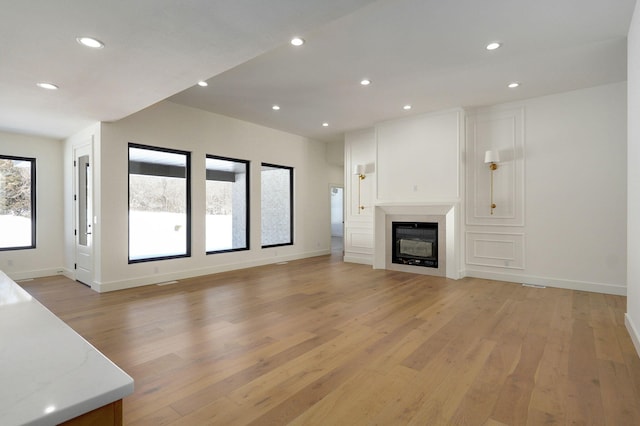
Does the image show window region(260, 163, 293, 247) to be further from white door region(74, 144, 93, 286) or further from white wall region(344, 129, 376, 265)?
white door region(74, 144, 93, 286)

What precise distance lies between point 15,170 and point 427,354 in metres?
7.26

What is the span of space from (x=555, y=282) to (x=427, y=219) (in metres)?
2.22

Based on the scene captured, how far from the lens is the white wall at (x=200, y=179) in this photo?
16.6 feet

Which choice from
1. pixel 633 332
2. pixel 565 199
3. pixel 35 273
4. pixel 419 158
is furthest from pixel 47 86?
pixel 565 199

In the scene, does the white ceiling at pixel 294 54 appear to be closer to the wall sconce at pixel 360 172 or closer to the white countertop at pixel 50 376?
the wall sconce at pixel 360 172

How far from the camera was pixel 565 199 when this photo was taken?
17.0 ft

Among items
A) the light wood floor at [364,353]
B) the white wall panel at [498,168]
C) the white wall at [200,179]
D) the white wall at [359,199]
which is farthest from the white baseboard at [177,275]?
the white wall panel at [498,168]

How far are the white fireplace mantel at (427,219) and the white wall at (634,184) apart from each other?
2.69 meters

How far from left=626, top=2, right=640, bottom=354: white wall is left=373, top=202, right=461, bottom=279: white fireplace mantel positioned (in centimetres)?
269

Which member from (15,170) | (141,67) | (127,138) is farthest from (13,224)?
(141,67)

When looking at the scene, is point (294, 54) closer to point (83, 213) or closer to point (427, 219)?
point (427, 219)

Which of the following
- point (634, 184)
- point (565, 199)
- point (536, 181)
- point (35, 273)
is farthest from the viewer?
point (35, 273)

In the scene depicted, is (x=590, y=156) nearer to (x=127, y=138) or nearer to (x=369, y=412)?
(x=369, y=412)

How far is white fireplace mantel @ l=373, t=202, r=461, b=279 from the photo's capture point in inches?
230
